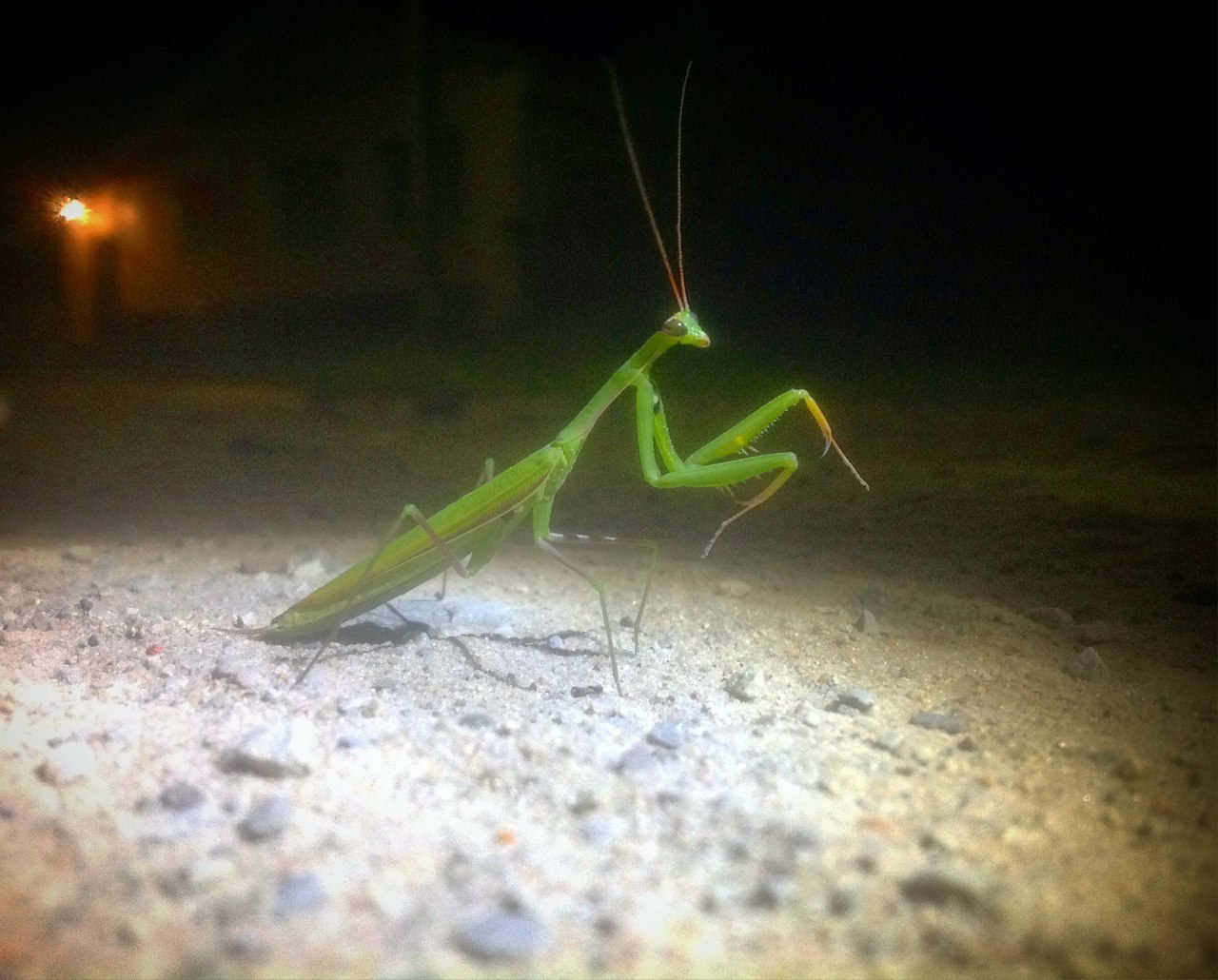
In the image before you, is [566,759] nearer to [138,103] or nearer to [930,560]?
[930,560]

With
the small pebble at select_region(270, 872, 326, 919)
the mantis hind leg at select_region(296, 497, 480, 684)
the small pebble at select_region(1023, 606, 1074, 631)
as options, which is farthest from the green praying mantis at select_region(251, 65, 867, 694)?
the small pebble at select_region(270, 872, 326, 919)

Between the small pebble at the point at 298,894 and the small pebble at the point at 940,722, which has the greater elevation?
the small pebble at the point at 298,894

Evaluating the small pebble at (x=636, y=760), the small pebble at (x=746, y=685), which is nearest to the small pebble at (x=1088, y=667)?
the small pebble at (x=746, y=685)

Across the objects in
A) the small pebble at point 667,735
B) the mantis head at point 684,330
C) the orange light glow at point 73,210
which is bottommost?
the small pebble at point 667,735

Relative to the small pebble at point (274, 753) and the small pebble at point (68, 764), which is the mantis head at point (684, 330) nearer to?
the small pebble at point (274, 753)

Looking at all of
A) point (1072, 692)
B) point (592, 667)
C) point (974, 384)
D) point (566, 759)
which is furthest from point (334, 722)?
point (974, 384)

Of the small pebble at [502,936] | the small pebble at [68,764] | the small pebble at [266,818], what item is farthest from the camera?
the small pebble at [68,764]
